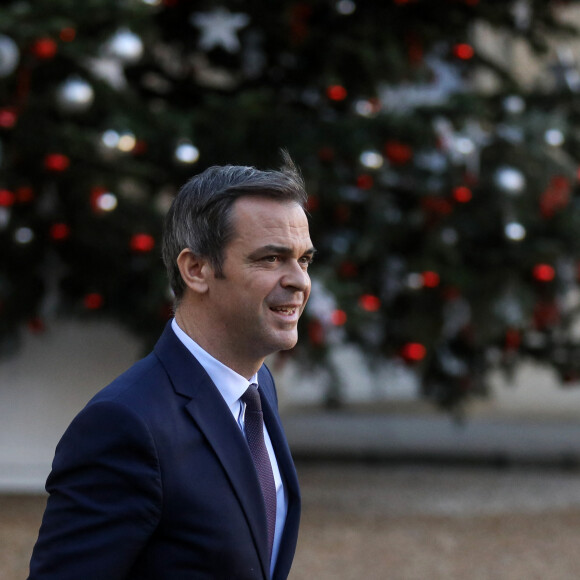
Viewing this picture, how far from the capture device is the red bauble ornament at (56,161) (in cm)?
540

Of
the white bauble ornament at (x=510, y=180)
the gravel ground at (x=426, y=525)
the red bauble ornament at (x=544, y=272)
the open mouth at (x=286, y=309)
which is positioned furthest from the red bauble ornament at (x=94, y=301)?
the open mouth at (x=286, y=309)

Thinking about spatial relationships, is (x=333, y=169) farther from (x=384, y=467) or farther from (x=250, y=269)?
(x=250, y=269)

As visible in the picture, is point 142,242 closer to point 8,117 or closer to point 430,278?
point 8,117

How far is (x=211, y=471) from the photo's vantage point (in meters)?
1.66

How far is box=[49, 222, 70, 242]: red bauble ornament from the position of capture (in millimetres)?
5855

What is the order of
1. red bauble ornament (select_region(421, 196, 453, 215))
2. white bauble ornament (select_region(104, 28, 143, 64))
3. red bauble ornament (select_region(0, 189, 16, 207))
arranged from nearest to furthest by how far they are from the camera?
white bauble ornament (select_region(104, 28, 143, 64)) → red bauble ornament (select_region(0, 189, 16, 207)) → red bauble ornament (select_region(421, 196, 453, 215))

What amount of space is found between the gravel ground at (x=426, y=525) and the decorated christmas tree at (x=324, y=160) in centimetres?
101

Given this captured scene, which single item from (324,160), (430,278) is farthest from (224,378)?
(324,160)

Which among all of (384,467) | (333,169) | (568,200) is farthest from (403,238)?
(384,467)

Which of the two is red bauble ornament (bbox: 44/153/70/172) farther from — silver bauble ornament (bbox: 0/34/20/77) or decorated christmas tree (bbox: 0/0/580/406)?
silver bauble ornament (bbox: 0/34/20/77)

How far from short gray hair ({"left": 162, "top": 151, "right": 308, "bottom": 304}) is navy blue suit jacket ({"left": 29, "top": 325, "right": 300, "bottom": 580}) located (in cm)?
23

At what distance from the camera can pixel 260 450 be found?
1.84m

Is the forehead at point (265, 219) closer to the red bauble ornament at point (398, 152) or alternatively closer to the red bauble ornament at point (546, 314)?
the red bauble ornament at point (398, 152)

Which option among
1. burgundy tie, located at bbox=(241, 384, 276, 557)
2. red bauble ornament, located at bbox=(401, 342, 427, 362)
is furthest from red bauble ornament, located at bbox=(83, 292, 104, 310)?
burgundy tie, located at bbox=(241, 384, 276, 557)
